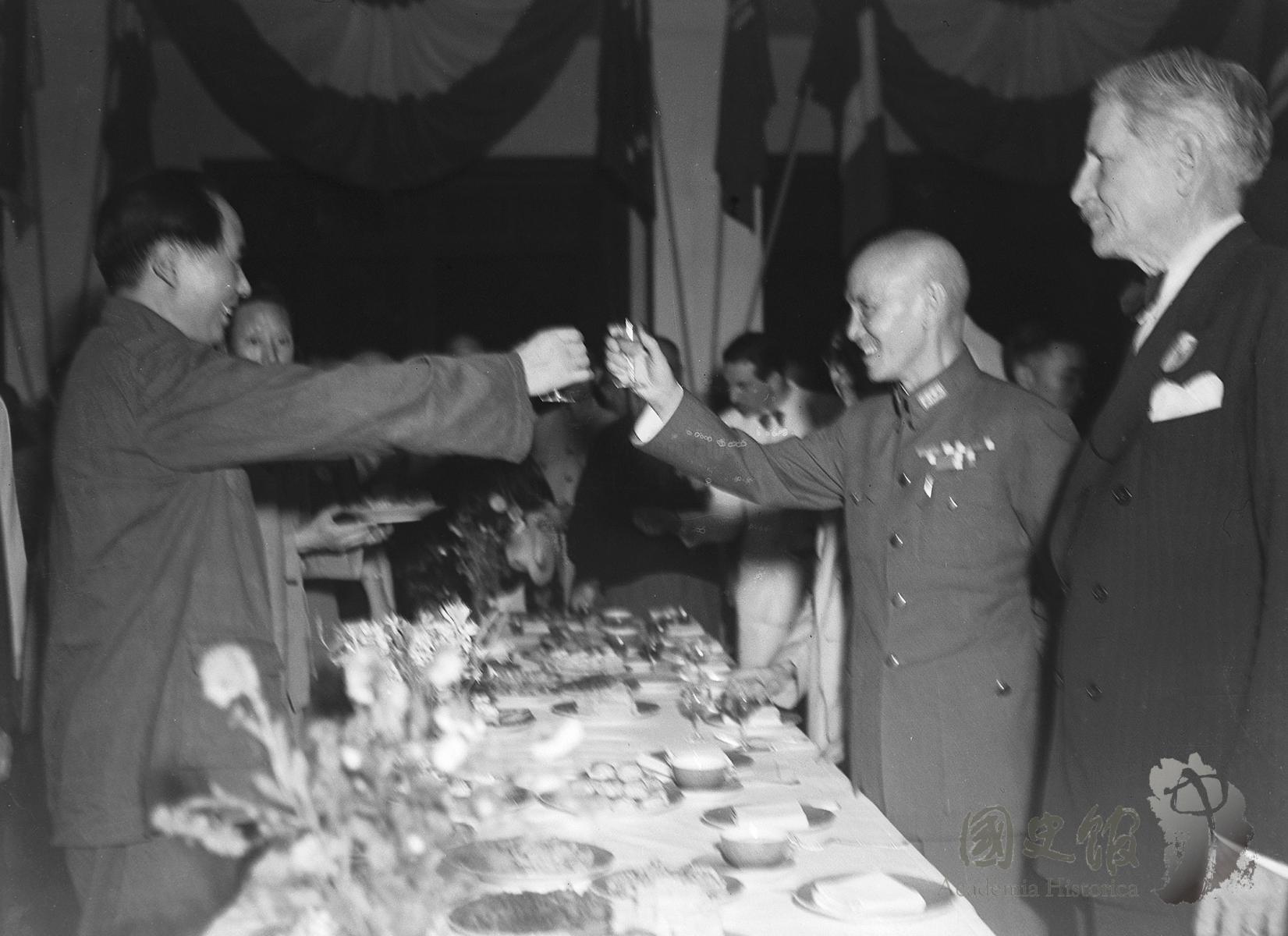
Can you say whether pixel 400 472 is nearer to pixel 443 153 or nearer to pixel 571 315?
pixel 443 153

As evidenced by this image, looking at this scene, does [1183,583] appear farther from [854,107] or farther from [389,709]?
[854,107]

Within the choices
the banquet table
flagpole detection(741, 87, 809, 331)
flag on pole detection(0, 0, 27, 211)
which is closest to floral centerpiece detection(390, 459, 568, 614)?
the banquet table

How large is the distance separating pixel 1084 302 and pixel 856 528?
5483 mm

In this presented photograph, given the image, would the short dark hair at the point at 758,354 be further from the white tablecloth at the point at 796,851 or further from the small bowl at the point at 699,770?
the small bowl at the point at 699,770

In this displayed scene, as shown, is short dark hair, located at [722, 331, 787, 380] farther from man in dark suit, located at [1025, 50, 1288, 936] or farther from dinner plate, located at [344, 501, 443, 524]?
man in dark suit, located at [1025, 50, 1288, 936]

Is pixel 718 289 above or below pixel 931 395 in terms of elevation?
above

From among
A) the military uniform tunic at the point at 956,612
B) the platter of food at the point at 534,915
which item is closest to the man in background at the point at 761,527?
the military uniform tunic at the point at 956,612

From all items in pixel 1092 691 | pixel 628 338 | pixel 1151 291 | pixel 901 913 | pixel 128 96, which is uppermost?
pixel 128 96

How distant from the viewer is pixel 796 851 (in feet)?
5.31

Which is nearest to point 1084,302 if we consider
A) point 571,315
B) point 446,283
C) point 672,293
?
point 672,293

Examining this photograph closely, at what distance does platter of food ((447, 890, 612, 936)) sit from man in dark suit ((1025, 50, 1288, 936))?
0.73 meters

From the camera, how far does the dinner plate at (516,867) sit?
1472 millimetres

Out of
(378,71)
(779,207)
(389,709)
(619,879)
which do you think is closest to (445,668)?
Result: (389,709)

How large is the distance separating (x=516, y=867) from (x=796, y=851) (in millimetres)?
389
